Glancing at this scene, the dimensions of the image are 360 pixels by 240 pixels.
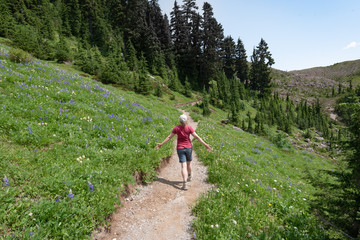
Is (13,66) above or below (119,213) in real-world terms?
above

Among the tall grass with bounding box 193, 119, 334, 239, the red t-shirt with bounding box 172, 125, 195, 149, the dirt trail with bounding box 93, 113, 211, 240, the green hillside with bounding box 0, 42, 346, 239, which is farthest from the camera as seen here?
the red t-shirt with bounding box 172, 125, 195, 149

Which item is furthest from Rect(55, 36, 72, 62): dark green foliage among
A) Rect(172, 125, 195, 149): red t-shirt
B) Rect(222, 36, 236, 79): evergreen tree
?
Rect(222, 36, 236, 79): evergreen tree

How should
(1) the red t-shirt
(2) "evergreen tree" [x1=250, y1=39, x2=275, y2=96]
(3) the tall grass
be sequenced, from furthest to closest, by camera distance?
(2) "evergreen tree" [x1=250, y1=39, x2=275, y2=96]
(1) the red t-shirt
(3) the tall grass

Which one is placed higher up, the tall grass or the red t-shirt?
the red t-shirt

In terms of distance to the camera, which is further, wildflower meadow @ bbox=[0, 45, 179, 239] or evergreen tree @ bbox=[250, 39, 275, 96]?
evergreen tree @ bbox=[250, 39, 275, 96]

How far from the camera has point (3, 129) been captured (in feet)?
19.6

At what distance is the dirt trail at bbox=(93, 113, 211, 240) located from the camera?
4508 millimetres

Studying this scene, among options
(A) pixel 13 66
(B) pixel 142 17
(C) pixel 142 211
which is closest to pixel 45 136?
(C) pixel 142 211

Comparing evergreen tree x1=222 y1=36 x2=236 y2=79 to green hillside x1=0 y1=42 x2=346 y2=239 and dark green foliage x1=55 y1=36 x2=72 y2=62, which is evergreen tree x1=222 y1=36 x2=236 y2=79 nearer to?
dark green foliage x1=55 y1=36 x2=72 y2=62

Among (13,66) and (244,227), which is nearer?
(244,227)

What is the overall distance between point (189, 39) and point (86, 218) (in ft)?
216

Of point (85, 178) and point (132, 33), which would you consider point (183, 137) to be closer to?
point (85, 178)

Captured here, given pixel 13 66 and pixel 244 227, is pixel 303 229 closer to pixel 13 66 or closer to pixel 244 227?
pixel 244 227

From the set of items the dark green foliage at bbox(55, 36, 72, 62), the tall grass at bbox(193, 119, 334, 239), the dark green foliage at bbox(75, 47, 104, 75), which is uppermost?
the dark green foliage at bbox(55, 36, 72, 62)
